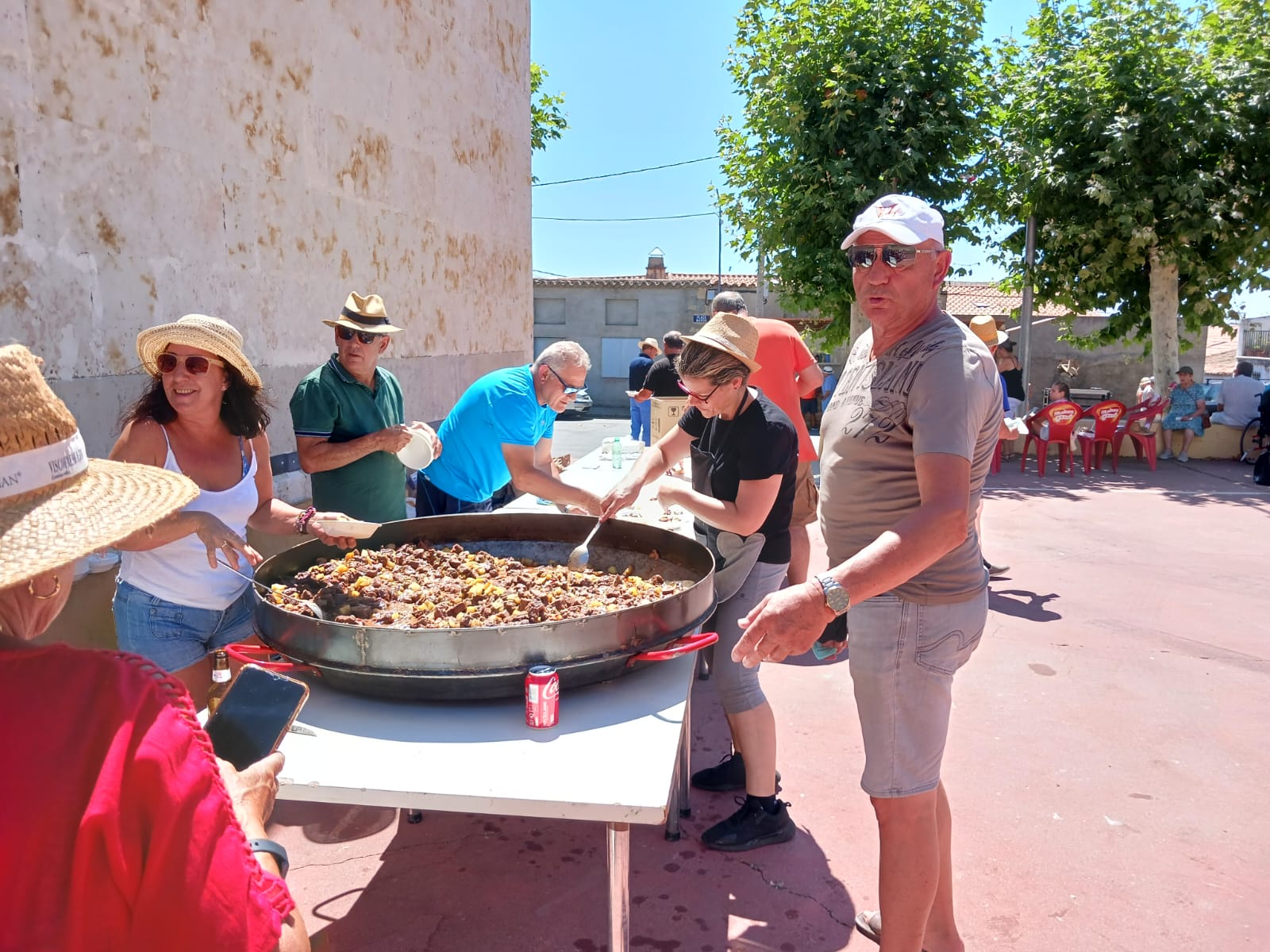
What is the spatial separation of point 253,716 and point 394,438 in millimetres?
2117

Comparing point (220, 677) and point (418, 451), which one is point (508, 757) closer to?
point (220, 677)

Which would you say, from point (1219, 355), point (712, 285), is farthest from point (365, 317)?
point (1219, 355)

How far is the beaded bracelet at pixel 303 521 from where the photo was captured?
281cm

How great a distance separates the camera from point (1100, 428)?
1261cm

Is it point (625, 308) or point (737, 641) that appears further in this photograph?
point (625, 308)

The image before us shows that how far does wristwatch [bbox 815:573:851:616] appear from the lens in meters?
1.83

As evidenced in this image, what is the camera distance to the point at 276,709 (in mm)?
1509

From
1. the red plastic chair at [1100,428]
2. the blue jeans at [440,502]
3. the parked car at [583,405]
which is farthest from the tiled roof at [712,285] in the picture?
the blue jeans at [440,502]

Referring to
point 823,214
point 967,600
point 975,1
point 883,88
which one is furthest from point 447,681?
point 975,1

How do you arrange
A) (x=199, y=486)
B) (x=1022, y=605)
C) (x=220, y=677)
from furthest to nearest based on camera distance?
(x=1022, y=605), (x=199, y=486), (x=220, y=677)

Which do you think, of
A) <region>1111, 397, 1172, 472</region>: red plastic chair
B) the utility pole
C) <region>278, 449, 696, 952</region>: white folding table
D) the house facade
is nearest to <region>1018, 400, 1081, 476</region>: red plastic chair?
<region>1111, 397, 1172, 472</region>: red plastic chair

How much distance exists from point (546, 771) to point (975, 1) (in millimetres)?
14187

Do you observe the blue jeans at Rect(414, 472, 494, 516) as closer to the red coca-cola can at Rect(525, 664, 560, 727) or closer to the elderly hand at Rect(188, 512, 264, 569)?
the elderly hand at Rect(188, 512, 264, 569)

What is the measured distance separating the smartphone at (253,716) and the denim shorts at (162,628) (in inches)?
46.5
